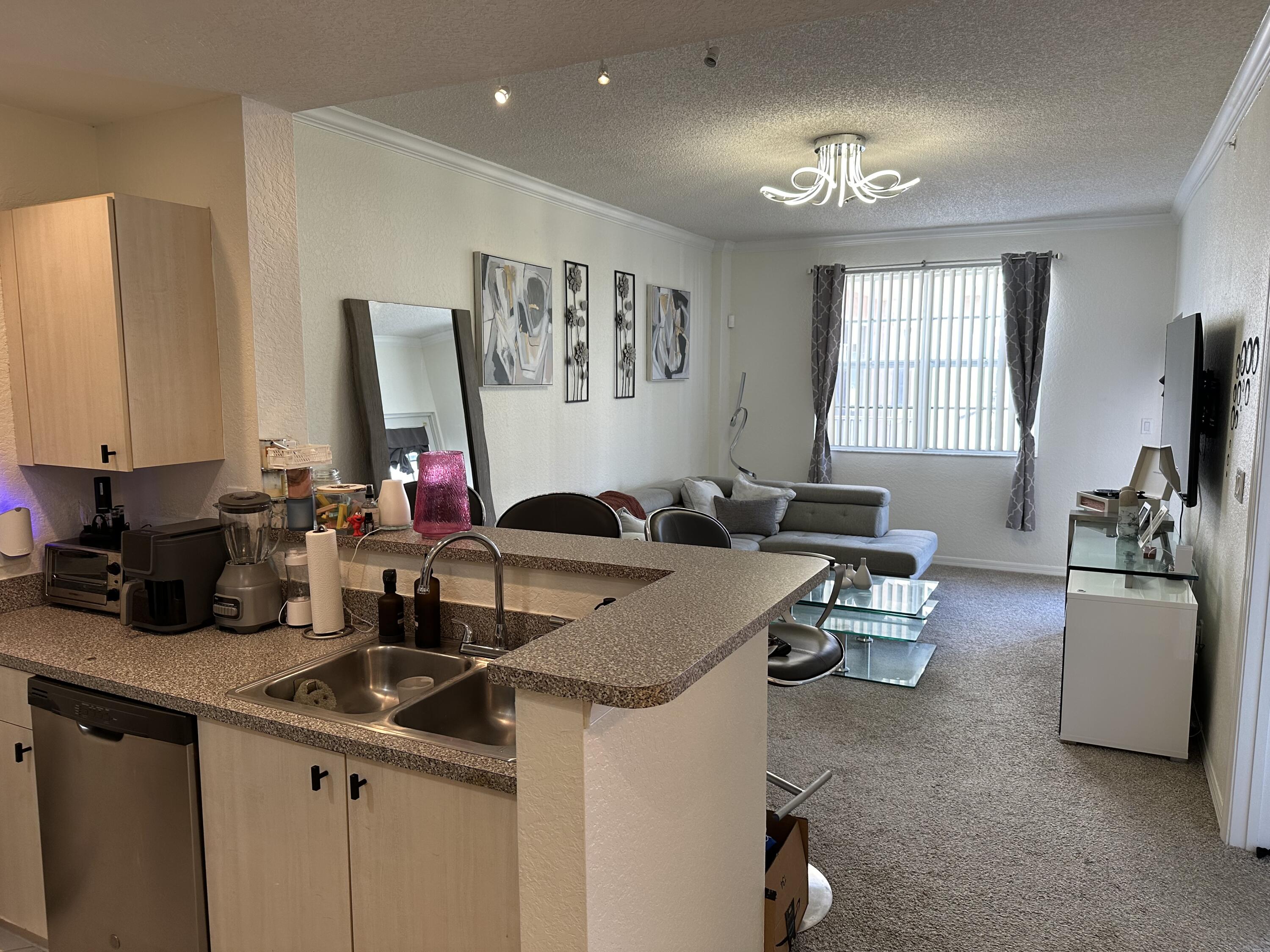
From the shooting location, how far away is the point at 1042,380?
658 centimetres

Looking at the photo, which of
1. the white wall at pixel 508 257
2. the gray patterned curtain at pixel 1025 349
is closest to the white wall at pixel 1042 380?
the gray patterned curtain at pixel 1025 349

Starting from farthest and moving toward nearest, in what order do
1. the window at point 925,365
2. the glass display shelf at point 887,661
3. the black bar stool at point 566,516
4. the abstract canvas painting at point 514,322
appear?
the window at point 925,365
the abstract canvas painting at point 514,322
the glass display shelf at point 887,661
the black bar stool at point 566,516

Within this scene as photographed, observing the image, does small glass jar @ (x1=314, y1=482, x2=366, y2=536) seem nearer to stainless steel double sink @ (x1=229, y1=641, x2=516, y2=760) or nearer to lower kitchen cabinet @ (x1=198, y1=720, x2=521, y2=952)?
stainless steel double sink @ (x1=229, y1=641, x2=516, y2=760)

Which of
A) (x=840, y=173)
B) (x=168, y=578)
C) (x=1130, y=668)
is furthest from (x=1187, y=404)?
(x=168, y=578)

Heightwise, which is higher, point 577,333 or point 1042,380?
point 577,333

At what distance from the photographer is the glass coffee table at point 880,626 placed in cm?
419

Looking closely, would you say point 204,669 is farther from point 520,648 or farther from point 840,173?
point 840,173

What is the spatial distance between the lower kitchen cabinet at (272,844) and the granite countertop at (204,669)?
0.05 meters

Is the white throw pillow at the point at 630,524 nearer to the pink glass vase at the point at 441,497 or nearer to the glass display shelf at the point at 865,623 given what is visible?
the glass display shelf at the point at 865,623

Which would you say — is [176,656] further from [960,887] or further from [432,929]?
[960,887]

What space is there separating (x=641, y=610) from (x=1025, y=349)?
5.82 metres

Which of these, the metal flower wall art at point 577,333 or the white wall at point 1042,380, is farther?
the white wall at point 1042,380

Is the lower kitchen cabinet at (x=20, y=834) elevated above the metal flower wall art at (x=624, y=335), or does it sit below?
below

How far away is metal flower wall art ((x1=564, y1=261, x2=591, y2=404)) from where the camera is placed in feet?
17.9
